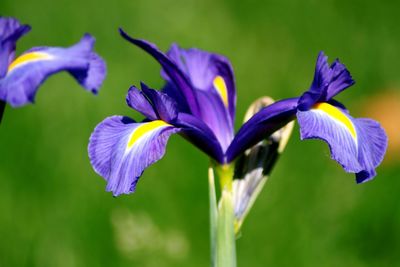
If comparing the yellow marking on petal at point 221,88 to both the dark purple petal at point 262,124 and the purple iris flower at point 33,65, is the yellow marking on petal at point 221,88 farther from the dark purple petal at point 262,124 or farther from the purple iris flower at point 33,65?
the purple iris flower at point 33,65

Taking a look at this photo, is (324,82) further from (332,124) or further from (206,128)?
(206,128)

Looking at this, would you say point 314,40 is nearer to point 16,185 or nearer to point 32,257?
point 16,185

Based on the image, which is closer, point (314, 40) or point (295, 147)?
point (295, 147)

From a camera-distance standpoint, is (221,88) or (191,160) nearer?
(221,88)

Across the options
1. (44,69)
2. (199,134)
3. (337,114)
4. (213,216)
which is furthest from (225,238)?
(44,69)

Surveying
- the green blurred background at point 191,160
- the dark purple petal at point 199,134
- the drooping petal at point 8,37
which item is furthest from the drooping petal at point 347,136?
the green blurred background at point 191,160

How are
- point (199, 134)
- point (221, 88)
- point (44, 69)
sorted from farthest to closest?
point (221, 88) → point (199, 134) → point (44, 69)

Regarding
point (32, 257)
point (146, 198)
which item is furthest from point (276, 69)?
point (32, 257)
